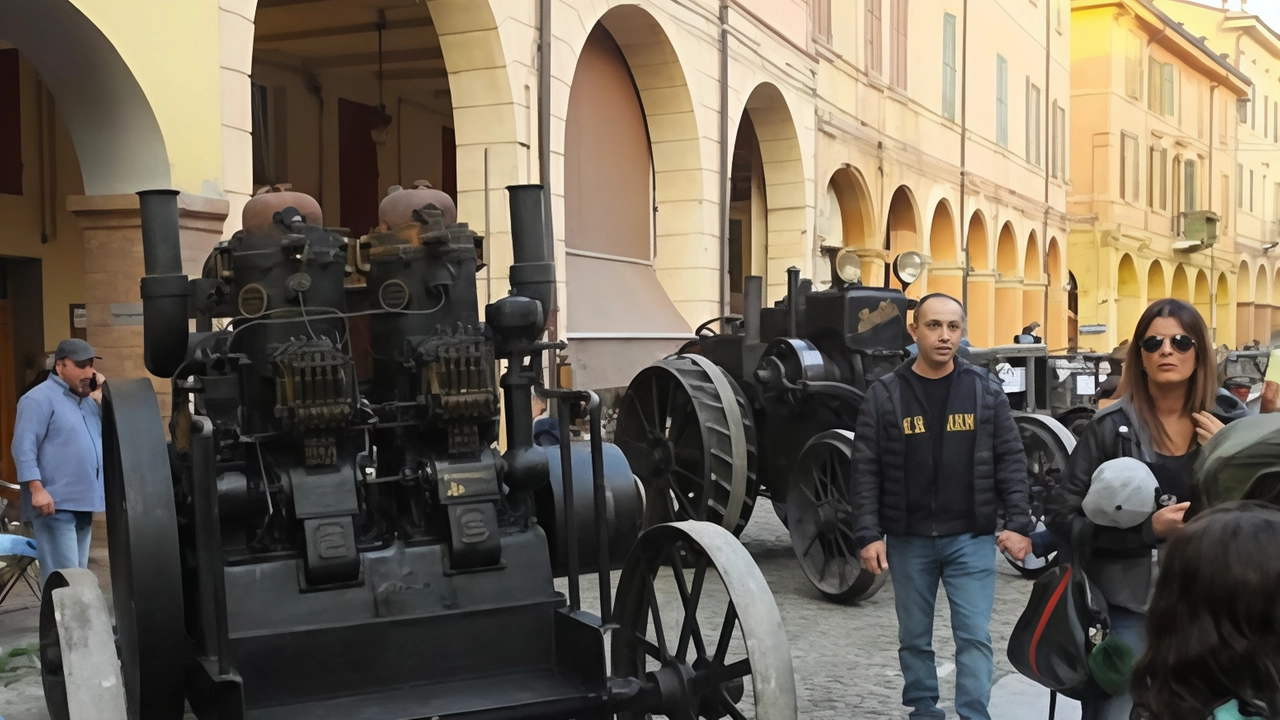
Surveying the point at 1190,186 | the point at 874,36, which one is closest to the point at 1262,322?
the point at 1190,186

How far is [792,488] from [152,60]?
176 inches

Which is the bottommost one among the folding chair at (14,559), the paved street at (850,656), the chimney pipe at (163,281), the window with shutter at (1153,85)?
the paved street at (850,656)

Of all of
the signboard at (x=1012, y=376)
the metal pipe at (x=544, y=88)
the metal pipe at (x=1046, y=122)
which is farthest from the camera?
the metal pipe at (x=1046, y=122)

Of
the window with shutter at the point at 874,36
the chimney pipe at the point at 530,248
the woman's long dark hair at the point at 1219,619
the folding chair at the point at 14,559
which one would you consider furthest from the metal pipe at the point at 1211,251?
the woman's long dark hair at the point at 1219,619

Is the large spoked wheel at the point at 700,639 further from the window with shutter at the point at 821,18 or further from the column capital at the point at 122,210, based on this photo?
the window with shutter at the point at 821,18

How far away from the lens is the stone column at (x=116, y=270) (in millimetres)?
8172

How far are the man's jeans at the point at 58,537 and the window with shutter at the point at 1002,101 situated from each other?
24722mm

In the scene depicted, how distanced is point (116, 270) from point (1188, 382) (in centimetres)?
642

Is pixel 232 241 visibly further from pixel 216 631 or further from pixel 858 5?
pixel 858 5

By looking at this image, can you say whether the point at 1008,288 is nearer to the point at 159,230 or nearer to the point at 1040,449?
the point at 1040,449

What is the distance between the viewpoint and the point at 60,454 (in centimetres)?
697

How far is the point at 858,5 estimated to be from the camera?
21.7 meters

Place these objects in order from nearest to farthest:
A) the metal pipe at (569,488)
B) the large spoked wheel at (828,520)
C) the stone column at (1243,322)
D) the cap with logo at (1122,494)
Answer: the cap with logo at (1122,494)
the metal pipe at (569,488)
the large spoked wheel at (828,520)
the stone column at (1243,322)

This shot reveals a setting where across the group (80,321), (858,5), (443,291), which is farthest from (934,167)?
(443,291)
